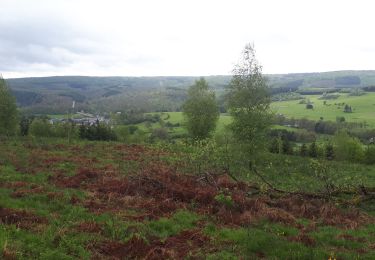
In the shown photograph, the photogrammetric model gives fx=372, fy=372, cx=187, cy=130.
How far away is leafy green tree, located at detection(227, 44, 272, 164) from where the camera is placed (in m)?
32.8

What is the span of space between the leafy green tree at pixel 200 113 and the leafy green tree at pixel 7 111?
24.9m

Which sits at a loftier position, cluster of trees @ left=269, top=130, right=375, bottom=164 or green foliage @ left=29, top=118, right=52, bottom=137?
green foliage @ left=29, top=118, right=52, bottom=137

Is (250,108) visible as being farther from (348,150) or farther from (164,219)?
(348,150)

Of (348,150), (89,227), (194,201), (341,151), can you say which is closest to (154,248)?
(89,227)

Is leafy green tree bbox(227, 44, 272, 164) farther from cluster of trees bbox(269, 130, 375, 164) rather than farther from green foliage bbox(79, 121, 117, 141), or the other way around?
green foliage bbox(79, 121, 117, 141)

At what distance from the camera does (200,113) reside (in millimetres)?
53062

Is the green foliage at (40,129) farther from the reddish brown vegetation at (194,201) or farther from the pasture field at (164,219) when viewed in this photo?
the reddish brown vegetation at (194,201)

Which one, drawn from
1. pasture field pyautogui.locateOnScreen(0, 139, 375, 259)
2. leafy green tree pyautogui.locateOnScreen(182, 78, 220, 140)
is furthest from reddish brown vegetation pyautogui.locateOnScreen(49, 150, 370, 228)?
leafy green tree pyautogui.locateOnScreen(182, 78, 220, 140)

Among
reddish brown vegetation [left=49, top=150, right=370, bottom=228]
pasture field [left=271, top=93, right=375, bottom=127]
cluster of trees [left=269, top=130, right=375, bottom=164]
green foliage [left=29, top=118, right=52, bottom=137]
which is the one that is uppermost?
reddish brown vegetation [left=49, top=150, right=370, bottom=228]

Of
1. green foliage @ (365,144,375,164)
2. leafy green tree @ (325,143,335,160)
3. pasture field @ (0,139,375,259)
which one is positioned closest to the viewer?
pasture field @ (0,139,375,259)

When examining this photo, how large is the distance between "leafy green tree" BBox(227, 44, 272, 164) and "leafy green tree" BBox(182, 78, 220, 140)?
1862 centimetres

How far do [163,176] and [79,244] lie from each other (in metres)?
10.4

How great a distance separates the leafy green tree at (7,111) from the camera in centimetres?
5287

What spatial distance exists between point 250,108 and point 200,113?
2023cm
